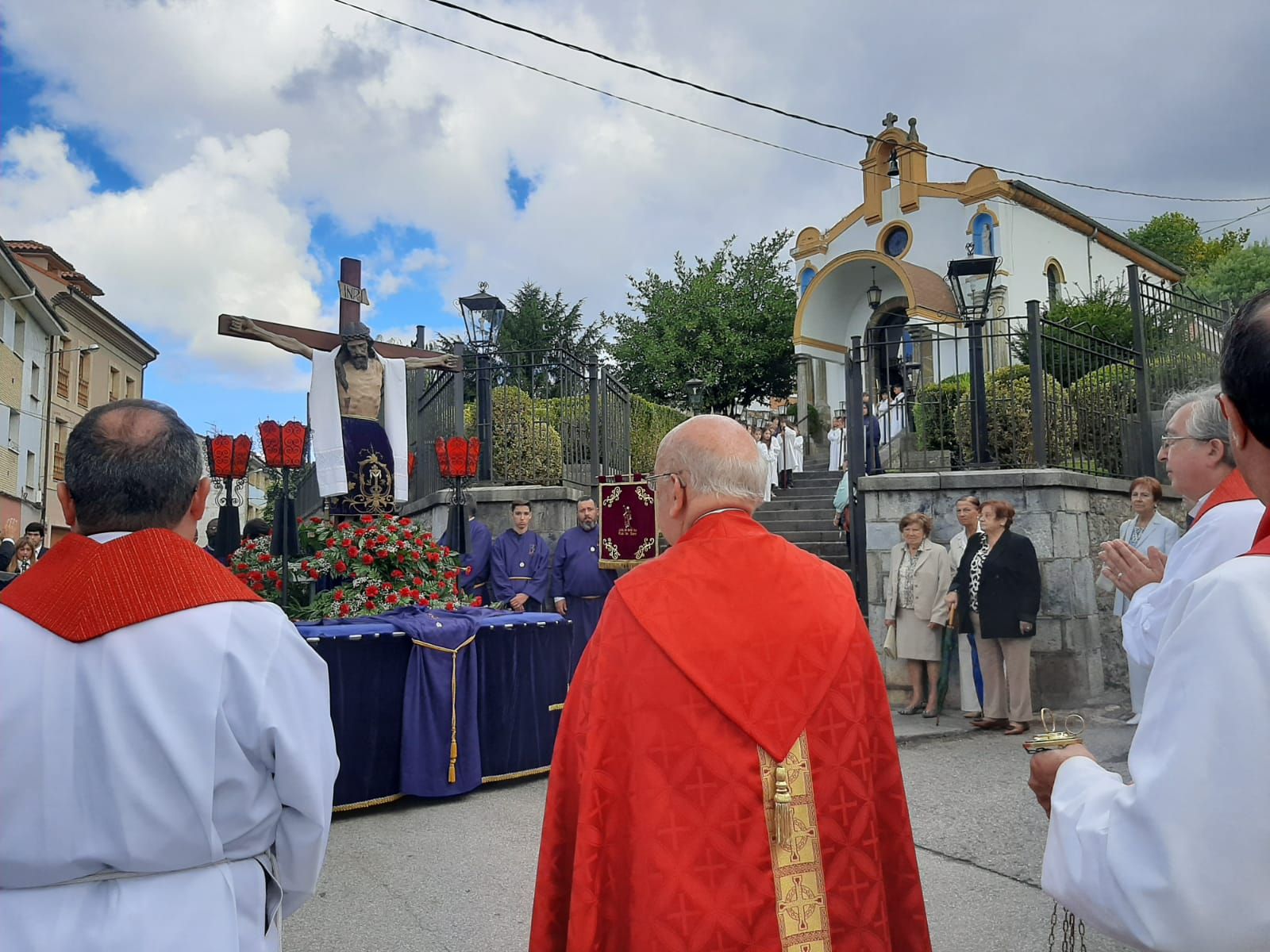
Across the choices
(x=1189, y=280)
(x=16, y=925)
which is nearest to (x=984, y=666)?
(x=16, y=925)

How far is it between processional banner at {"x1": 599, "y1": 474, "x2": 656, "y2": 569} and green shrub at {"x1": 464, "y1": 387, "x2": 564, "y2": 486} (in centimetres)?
368

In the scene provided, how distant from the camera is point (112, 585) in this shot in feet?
5.82

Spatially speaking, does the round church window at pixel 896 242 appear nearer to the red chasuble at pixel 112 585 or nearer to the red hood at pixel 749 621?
the red hood at pixel 749 621

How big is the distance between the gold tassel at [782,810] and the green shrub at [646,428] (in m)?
16.5

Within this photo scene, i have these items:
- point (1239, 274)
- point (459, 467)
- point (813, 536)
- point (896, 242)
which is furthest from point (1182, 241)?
point (459, 467)

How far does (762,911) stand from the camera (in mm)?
2125

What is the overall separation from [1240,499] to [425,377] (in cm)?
1183

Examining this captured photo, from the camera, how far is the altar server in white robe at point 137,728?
172cm

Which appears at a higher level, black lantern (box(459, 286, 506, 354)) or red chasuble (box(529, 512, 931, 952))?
black lantern (box(459, 286, 506, 354))

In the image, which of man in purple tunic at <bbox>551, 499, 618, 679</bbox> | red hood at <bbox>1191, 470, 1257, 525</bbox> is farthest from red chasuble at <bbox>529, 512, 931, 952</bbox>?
man in purple tunic at <bbox>551, 499, 618, 679</bbox>

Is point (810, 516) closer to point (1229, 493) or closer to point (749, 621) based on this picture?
point (1229, 493)

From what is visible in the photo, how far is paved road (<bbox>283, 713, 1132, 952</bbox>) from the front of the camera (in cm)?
376

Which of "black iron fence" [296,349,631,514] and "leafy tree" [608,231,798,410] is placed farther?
"leafy tree" [608,231,798,410]

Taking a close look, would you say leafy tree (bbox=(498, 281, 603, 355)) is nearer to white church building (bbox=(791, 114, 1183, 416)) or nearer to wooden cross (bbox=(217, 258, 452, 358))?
white church building (bbox=(791, 114, 1183, 416))
